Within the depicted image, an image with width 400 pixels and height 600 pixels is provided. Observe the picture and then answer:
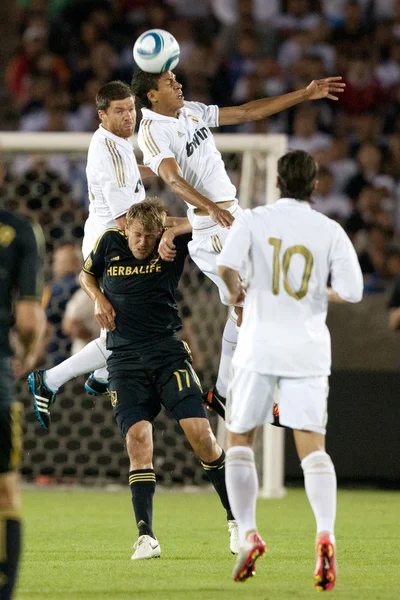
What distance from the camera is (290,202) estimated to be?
5582mm

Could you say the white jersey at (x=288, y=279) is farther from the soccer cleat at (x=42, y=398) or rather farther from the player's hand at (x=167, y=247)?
the soccer cleat at (x=42, y=398)

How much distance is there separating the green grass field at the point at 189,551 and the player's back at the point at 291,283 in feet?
3.42

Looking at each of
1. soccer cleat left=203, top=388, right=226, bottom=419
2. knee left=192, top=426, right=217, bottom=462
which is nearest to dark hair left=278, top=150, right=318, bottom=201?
knee left=192, top=426, right=217, bottom=462

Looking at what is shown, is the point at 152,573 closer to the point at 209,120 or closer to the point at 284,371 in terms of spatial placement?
the point at 284,371

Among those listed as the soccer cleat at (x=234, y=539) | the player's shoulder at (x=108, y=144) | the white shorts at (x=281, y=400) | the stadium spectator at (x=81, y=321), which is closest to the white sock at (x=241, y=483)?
the white shorts at (x=281, y=400)

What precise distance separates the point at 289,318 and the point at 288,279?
0.18 meters

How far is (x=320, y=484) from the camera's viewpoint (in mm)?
5445

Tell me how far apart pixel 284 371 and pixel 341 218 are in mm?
7803

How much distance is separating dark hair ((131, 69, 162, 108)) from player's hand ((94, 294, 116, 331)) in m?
1.35

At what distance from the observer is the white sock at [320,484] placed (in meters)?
5.41

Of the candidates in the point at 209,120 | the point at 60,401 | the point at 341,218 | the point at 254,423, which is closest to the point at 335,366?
the point at 341,218

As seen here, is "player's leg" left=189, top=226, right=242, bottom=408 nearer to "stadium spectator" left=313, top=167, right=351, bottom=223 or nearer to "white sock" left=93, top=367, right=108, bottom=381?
"white sock" left=93, top=367, right=108, bottom=381

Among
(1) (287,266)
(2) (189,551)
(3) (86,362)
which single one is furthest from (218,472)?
(1) (287,266)

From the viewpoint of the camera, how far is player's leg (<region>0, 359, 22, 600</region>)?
4.41 meters
